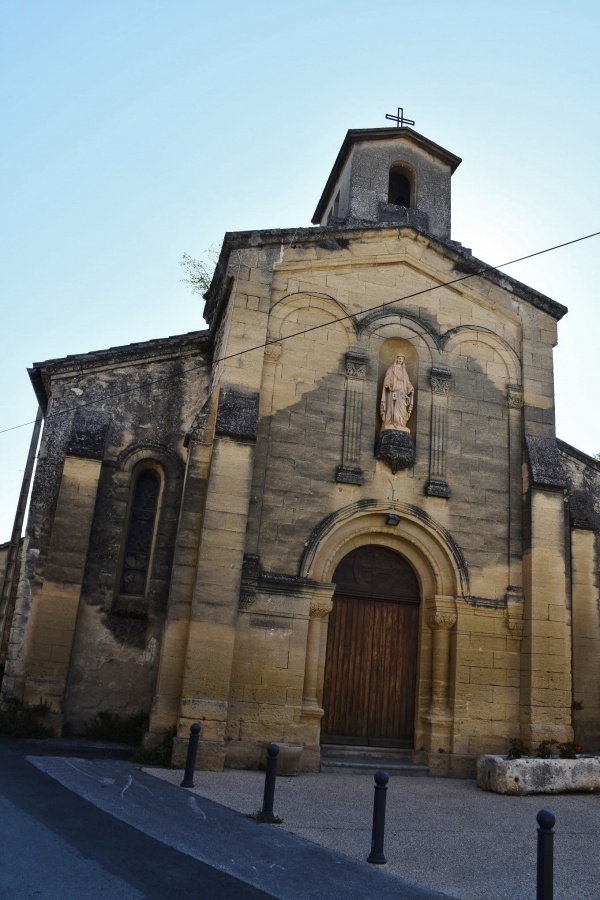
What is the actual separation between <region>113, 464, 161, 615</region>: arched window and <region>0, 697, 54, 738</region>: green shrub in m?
2.10

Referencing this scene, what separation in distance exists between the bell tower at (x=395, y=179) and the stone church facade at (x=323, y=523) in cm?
192

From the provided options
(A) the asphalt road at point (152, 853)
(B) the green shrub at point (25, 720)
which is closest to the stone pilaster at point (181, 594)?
(B) the green shrub at point (25, 720)

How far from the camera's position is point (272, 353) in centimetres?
1366

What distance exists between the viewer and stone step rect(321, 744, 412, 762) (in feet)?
40.8

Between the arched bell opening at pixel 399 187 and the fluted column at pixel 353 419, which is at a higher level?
the arched bell opening at pixel 399 187

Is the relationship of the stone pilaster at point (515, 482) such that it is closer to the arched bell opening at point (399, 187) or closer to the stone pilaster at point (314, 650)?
the stone pilaster at point (314, 650)

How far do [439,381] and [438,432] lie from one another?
1.05 metres

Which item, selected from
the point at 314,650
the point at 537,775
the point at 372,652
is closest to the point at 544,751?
the point at 537,775

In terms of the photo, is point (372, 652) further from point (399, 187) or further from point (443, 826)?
point (399, 187)

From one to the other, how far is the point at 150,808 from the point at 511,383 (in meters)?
10.3

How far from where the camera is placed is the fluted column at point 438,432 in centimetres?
1377

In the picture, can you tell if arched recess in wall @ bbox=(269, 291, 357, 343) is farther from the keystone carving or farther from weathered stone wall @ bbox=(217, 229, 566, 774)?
the keystone carving

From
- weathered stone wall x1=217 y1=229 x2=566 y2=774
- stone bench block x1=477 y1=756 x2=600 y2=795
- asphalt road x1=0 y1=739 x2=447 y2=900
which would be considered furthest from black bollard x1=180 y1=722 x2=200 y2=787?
stone bench block x1=477 y1=756 x2=600 y2=795

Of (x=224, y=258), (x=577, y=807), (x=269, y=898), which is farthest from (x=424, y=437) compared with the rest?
(x=269, y=898)
